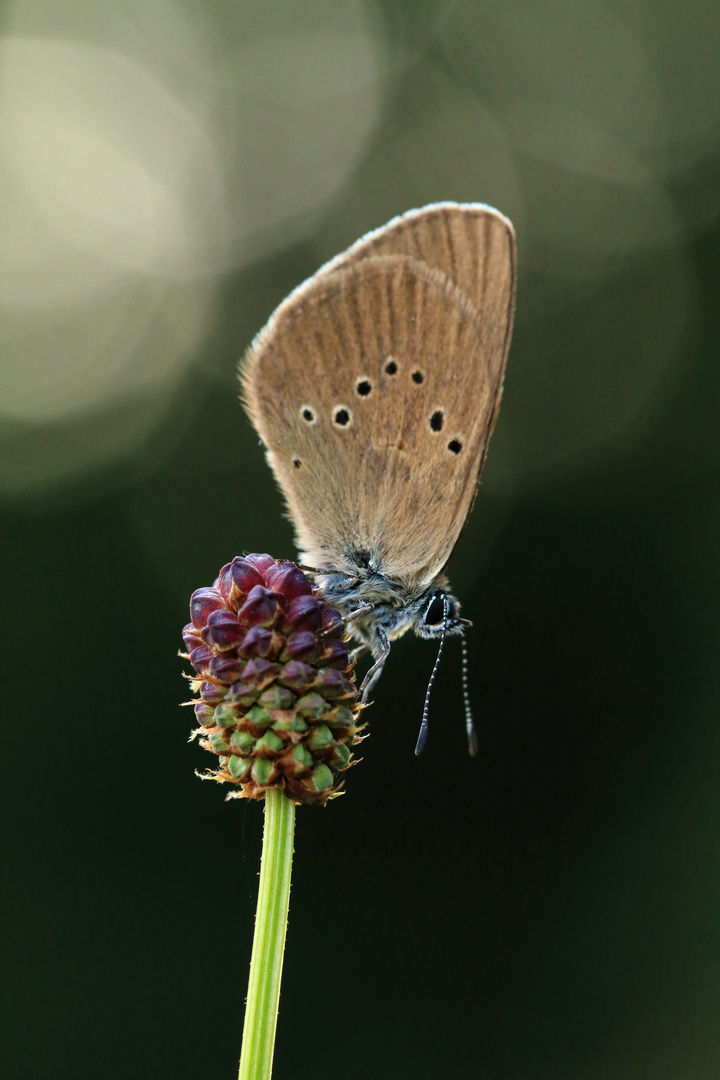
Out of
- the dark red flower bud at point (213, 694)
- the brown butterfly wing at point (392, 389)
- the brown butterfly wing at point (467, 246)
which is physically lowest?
the dark red flower bud at point (213, 694)

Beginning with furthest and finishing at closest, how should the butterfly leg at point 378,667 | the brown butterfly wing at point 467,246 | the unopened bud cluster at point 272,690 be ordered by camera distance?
1. the brown butterfly wing at point 467,246
2. the butterfly leg at point 378,667
3. the unopened bud cluster at point 272,690

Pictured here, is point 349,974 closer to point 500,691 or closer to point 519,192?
point 500,691

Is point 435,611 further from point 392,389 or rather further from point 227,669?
point 227,669

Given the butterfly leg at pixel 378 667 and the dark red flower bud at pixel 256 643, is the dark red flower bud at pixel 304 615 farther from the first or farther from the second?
the butterfly leg at pixel 378 667

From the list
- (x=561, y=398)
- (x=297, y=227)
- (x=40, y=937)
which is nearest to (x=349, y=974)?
(x=40, y=937)

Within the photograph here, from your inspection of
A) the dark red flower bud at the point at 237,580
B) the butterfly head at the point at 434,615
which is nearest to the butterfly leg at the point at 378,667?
the butterfly head at the point at 434,615

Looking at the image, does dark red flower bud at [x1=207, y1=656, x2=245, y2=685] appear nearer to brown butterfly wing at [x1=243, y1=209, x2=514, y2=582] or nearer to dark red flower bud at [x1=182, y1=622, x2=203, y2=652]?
dark red flower bud at [x1=182, y1=622, x2=203, y2=652]
